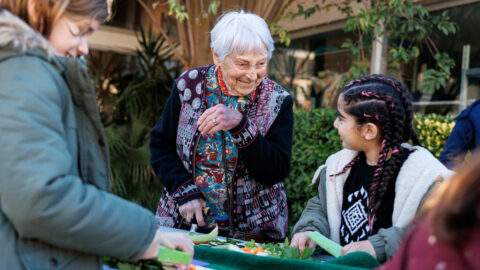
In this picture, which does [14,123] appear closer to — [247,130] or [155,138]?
[247,130]

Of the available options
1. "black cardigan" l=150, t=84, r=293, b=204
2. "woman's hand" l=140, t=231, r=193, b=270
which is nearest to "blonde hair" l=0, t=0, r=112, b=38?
"woman's hand" l=140, t=231, r=193, b=270

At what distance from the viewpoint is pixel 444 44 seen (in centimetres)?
586

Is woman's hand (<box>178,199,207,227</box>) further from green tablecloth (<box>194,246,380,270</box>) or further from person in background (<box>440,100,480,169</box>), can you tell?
person in background (<box>440,100,480,169</box>)

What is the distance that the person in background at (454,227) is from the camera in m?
0.73

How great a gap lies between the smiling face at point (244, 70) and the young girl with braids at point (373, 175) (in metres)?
0.45

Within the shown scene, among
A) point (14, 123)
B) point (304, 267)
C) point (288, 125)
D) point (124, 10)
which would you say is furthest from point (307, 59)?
point (14, 123)

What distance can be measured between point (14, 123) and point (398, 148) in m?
1.51

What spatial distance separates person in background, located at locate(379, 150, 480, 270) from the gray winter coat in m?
0.68

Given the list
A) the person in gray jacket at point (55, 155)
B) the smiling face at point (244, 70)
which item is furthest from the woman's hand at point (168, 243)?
the smiling face at point (244, 70)

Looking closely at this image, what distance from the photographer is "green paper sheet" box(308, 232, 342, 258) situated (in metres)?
1.76

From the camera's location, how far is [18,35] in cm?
110

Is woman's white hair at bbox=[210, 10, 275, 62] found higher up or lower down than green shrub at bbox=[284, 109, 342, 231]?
higher up

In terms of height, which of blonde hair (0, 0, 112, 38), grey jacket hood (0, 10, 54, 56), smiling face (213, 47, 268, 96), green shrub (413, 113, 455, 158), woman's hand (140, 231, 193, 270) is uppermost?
blonde hair (0, 0, 112, 38)

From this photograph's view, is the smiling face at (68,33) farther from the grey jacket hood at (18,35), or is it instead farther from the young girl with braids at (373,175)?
the young girl with braids at (373,175)
